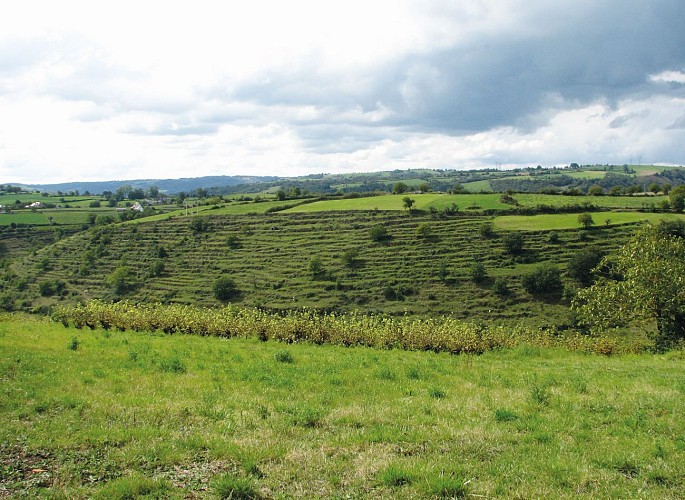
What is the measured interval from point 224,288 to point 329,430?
90.1 m

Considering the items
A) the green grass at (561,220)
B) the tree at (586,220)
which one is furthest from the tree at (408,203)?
the tree at (586,220)

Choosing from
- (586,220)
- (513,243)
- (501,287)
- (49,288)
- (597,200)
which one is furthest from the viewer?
(597,200)

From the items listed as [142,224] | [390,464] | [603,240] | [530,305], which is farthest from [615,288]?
[142,224]

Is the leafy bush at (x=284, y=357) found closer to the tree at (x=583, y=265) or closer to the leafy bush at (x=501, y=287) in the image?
the leafy bush at (x=501, y=287)

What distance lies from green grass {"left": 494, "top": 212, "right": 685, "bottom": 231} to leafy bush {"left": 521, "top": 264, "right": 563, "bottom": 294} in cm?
1847

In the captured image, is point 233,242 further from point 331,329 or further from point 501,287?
point 331,329

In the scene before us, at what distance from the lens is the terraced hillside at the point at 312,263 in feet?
286

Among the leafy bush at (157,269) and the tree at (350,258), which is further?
the leafy bush at (157,269)

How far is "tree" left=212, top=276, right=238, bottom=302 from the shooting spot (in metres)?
95.4

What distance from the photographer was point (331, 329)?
77.5 ft

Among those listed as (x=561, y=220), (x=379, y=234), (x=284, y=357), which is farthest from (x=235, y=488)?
(x=561, y=220)

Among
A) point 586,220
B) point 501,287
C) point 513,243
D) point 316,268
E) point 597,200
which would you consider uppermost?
point 597,200

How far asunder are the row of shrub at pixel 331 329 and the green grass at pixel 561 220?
266 feet

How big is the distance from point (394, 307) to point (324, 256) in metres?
25.7
